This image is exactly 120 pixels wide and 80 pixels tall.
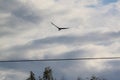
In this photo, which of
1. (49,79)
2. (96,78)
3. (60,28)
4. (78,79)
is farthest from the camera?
(78,79)

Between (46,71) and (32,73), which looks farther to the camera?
(32,73)

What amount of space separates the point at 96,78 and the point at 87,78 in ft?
16.7

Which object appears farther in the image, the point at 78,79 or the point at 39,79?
the point at 78,79

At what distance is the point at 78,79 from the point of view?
17838 cm

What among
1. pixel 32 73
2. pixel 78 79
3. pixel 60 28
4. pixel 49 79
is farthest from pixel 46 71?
pixel 60 28

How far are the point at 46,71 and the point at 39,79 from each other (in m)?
5.01

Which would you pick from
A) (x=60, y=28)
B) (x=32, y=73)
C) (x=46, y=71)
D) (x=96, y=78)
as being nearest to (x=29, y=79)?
(x=32, y=73)

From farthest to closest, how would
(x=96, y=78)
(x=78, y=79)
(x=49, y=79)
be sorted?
(x=78, y=79)
(x=96, y=78)
(x=49, y=79)

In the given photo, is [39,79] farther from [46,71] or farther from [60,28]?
[60,28]

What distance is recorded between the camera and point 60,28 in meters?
42.5

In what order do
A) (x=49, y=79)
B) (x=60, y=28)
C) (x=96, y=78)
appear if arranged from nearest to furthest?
(x=60, y=28) → (x=49, y=79) → (x=96, y=78)

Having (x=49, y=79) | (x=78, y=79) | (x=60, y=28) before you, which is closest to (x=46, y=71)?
(x=49, y=79)

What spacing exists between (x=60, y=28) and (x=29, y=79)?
125 metres

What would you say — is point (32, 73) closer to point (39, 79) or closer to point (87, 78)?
point (39, 79)
